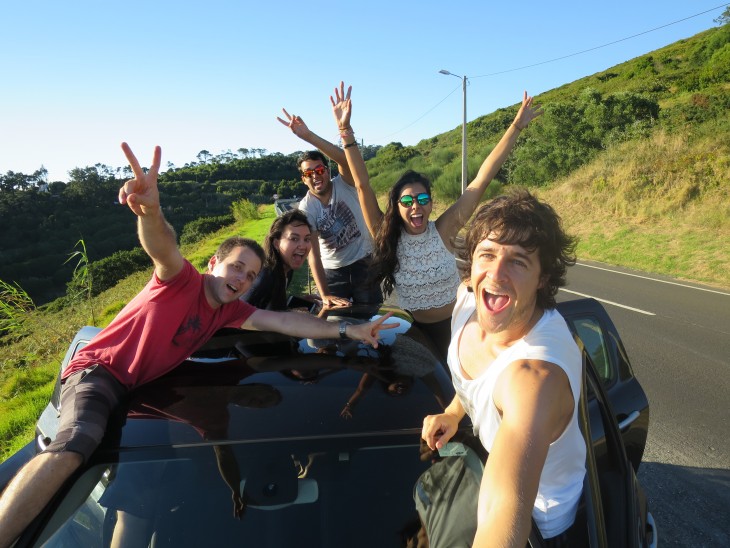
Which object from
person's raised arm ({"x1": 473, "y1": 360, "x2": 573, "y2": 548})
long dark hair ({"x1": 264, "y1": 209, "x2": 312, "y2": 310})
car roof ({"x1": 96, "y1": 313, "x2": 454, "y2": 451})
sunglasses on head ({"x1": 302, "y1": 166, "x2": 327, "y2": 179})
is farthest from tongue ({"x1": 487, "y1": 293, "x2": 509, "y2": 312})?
sunglasses on head ({"x1": 302, "y1": 166, "x2": 327, "y2": 179})

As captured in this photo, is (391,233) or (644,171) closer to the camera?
(391,233)

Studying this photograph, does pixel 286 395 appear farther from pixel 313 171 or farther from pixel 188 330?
pixel 313 171

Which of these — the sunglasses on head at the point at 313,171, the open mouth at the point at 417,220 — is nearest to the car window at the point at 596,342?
the open mouth at the point at 417,220

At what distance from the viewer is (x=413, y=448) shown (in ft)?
5.59

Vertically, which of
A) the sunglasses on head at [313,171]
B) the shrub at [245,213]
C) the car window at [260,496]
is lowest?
the shrub at [245,213]

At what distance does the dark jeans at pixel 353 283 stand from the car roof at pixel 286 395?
195 centimetres

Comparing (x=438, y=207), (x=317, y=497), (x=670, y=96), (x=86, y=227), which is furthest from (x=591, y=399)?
(x=86, y=227)

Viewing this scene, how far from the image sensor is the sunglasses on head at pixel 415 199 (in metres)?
3.07

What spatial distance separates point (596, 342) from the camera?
2748 millimetres

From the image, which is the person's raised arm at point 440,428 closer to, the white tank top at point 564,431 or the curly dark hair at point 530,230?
the white tank top at point 564,431

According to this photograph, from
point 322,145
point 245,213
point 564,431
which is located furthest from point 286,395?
point 245,213

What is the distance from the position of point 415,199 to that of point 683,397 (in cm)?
343

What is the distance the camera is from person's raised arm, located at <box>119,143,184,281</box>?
6.97ft

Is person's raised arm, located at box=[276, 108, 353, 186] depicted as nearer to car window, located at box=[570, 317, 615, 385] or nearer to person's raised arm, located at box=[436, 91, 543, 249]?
person's raised arm, located at box=[436, 91, 543, 249]
